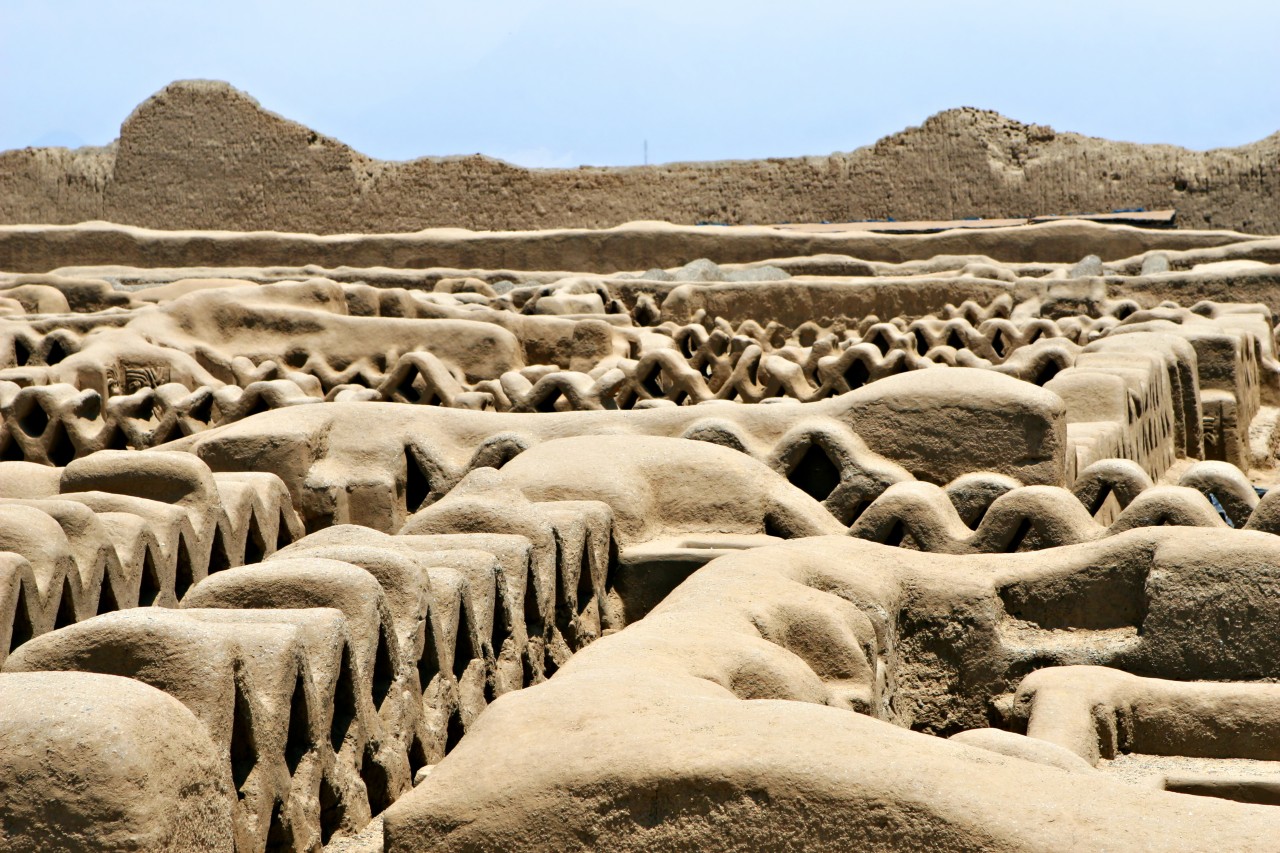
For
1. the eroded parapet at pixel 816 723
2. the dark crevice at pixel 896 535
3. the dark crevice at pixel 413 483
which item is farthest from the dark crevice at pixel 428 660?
the dark crevice at pixel 413 483

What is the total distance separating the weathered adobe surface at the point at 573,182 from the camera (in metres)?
22.0

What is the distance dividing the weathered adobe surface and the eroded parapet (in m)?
18.1

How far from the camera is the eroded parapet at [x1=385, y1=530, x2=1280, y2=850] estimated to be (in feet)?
8.70

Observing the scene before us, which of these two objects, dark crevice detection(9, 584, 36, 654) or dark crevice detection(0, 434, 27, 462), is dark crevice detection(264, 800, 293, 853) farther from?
dark crevice detection(0, 434, 27, 462)

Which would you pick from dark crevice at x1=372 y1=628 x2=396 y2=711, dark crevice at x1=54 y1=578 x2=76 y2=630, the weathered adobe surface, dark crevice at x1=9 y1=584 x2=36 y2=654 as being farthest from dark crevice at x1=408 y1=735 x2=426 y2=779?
the weathered adobe surface

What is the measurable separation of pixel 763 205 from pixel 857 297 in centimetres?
814

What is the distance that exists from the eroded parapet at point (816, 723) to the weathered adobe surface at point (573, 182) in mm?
18072

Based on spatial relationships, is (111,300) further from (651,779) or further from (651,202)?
(651,779)

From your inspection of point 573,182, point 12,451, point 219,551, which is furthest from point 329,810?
point 573,182

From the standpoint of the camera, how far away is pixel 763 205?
23359 mm

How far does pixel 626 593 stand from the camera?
6199mm

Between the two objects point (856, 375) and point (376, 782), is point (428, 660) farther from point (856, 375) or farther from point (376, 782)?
point (856, 375)

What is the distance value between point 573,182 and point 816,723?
68.9 ft

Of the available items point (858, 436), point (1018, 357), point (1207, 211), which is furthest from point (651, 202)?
point (858, 436)
